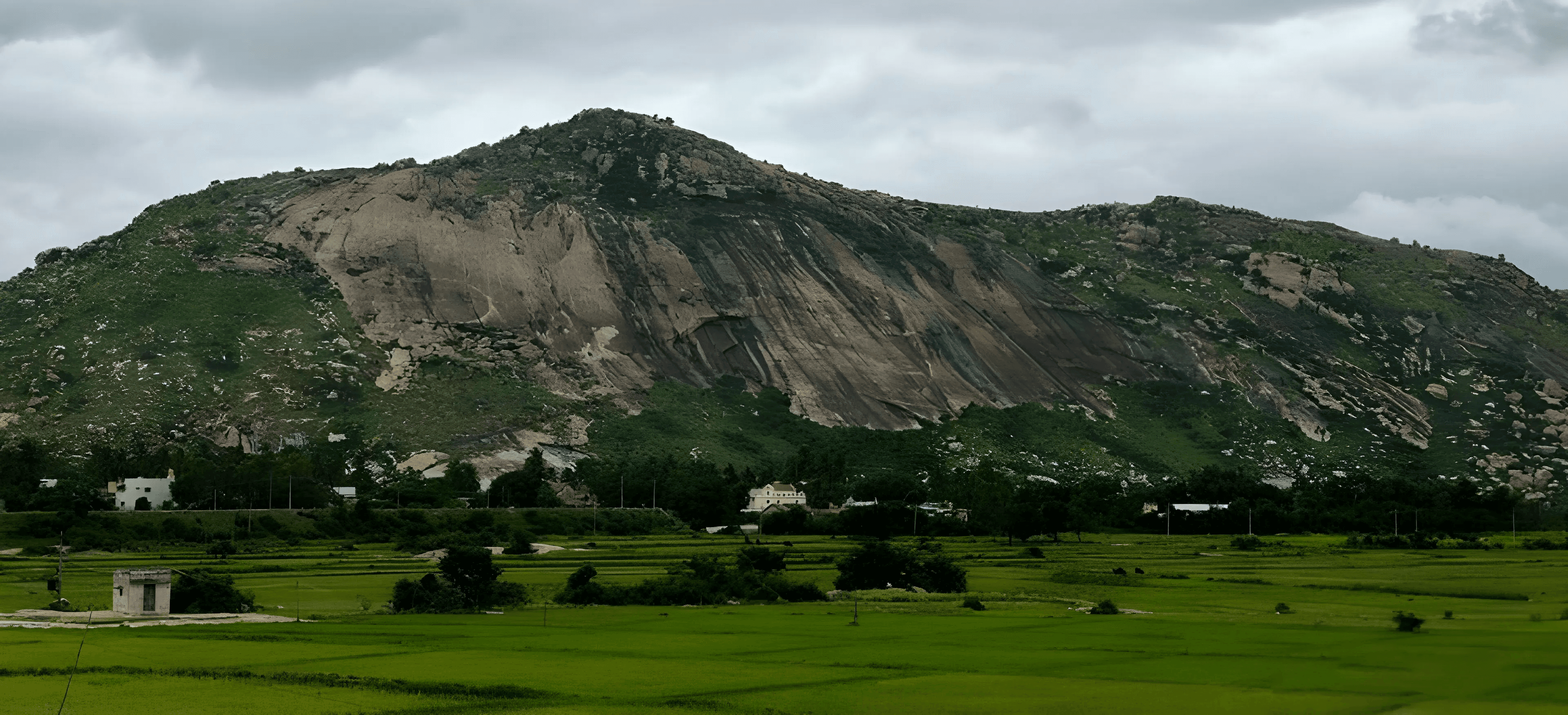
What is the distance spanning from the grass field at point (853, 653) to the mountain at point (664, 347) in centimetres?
8028

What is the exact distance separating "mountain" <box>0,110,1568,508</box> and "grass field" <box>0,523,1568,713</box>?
80.3 metres

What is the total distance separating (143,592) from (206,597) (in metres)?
2.25

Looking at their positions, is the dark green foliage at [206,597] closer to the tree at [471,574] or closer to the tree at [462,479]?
the tree at [471,574]

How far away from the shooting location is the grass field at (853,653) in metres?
29.0

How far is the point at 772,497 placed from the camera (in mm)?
136500

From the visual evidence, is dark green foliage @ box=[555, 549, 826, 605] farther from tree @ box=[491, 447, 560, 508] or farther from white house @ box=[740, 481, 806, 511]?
white house @ box=[740, 481, 806, 511]

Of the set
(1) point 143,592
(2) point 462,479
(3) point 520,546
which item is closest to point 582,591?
(1) point 143,592

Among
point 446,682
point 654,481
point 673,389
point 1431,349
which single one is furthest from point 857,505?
point 1431,349

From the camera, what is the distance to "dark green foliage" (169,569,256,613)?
50219 millimetres

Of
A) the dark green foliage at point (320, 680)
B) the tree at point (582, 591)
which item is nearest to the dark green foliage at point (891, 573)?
the tree at point (582, 591)

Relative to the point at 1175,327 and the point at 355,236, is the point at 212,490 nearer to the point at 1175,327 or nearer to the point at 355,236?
the point at 355,236

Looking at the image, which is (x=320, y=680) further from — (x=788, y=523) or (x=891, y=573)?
(x=788, y=523)

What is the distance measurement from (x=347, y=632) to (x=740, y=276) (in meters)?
143

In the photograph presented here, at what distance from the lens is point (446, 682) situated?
31.1 metres
